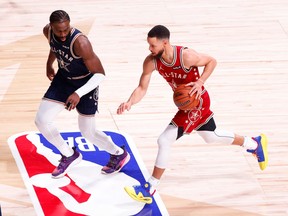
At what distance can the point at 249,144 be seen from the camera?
7.35m

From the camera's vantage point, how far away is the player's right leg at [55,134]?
22.9ft

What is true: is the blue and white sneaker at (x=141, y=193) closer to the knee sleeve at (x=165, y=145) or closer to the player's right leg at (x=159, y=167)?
the player's right leg at (x=159, y=167)

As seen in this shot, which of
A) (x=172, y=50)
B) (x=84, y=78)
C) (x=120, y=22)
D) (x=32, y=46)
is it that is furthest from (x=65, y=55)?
(x=120, y=22)

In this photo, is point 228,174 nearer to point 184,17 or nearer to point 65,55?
point 65,55

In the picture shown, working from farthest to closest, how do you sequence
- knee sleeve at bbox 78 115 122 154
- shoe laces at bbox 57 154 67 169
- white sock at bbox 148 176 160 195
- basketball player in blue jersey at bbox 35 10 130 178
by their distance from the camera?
shoe laces at bbox 57 154 67 169 < knee sleeve at bbox 78 115 122 154 < white sock at bbox 148 176 160 195 < basketball player in blue jersey at bbox 35 10 130 178

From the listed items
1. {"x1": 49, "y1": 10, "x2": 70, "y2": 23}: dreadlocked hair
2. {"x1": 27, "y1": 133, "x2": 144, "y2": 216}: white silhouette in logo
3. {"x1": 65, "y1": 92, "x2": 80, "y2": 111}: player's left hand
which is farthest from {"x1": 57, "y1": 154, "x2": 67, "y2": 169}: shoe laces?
{"x1": 49, "y1": 10, "x2": 70, "y2": 23}: dreadlocked hair

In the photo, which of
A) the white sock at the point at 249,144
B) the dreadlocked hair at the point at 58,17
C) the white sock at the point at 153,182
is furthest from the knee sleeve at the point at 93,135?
the white sock at the point at 249,144

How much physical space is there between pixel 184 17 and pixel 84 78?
4815mm

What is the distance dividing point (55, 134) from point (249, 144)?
1.90 m

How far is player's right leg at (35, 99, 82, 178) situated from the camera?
22.9 feet

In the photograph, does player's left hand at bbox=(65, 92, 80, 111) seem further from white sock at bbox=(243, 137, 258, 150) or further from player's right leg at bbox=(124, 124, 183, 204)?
white sock at bbox=(243, 137, 258, 150)

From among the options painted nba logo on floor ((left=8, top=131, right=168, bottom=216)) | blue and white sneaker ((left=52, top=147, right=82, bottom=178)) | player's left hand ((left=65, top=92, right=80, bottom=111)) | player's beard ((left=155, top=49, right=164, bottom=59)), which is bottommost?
painted nba logo on floor ((left=8, top=131, right=168, bottom=216))

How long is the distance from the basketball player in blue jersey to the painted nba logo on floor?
0.14 m

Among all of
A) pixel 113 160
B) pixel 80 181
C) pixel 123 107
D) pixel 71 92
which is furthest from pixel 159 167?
pixel 71 92
